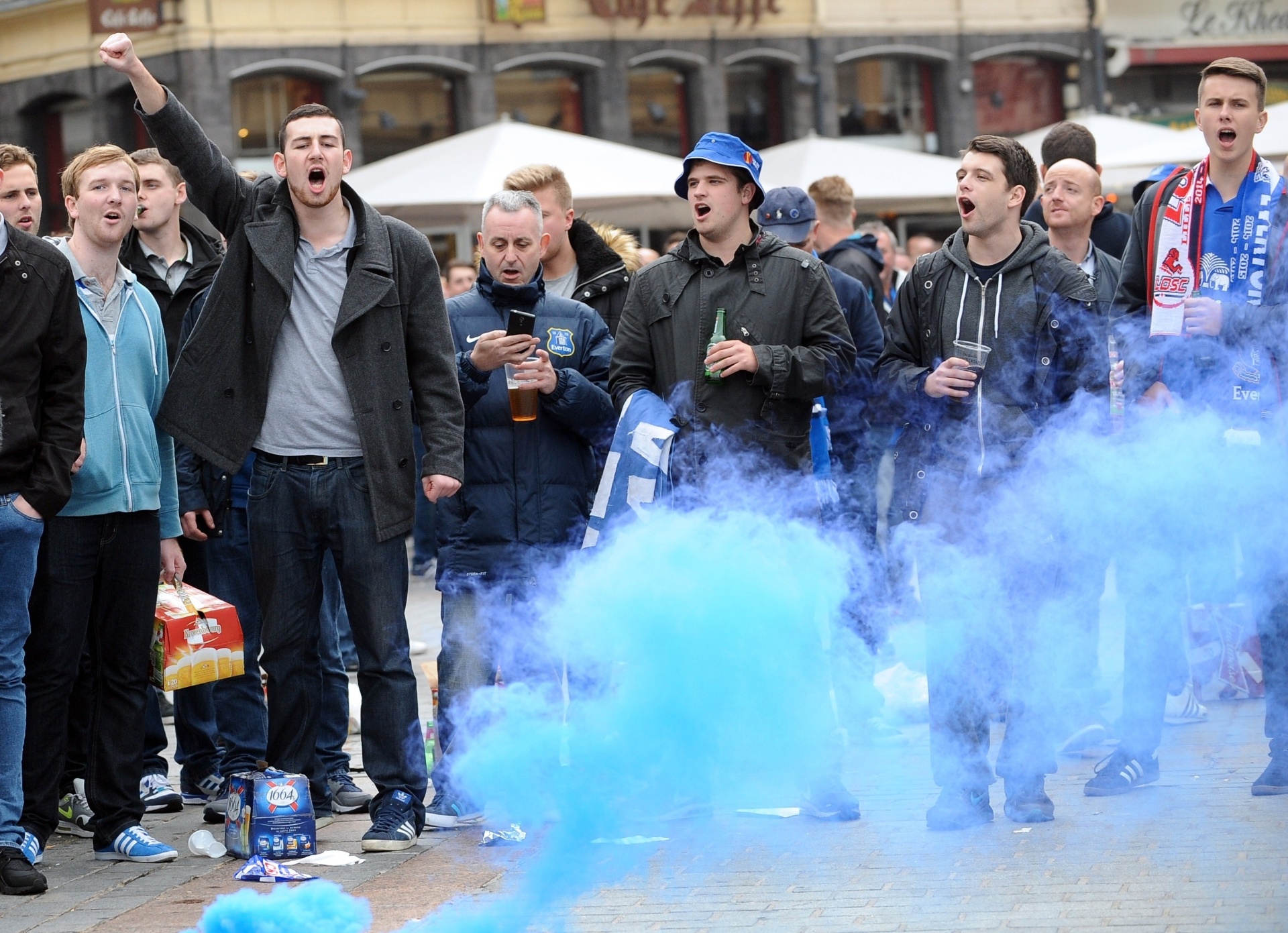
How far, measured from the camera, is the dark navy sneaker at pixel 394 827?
552cm

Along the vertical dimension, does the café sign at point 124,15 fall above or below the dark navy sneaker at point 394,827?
above

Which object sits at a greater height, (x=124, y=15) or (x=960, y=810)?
(x=124, y=15)

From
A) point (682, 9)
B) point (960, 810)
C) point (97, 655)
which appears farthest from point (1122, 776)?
point (682, 9)

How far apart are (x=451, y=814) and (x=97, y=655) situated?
132cm

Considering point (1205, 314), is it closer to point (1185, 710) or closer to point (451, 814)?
point (1185, 710)

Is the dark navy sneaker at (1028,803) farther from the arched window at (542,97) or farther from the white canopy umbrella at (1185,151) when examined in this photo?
the arched window at (542,97)

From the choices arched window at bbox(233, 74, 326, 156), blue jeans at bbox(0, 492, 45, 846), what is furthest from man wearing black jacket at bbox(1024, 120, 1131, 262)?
arched window at bbox(233, 74, 326, 156)

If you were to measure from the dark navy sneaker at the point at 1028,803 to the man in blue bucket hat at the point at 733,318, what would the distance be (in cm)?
126

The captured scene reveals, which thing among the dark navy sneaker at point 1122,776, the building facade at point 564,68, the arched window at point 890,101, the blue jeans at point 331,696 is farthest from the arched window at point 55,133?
the dark navy sneaker at point 1122,776

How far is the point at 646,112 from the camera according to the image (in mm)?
24172

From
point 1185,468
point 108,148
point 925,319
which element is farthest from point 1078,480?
point 108,148

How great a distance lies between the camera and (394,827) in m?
5.57

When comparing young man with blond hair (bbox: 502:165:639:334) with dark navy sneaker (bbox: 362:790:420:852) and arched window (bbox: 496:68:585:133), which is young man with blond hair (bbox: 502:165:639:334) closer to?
dark navy sneaker (bbox: 362:790:420:852)

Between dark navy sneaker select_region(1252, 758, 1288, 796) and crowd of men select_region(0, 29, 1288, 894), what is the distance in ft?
0.05
